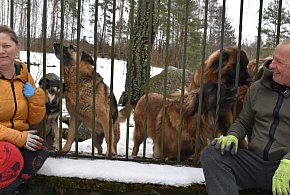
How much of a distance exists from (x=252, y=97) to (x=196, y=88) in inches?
48.5

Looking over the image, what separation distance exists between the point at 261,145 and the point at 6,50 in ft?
6.79

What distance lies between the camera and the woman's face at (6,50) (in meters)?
2.91

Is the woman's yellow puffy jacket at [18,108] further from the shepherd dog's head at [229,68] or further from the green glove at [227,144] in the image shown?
→ the shepherd dog's head at [229,68]

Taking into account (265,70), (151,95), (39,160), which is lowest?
(39,160)

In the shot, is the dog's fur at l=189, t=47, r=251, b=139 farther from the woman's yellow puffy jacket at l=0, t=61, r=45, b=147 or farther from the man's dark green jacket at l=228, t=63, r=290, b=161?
the woman's yellow puffy jacket at l=0, t=61, r=45, b=147

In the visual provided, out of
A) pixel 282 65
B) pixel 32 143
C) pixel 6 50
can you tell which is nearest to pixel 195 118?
pixel 282 65

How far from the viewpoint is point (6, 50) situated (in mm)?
2918

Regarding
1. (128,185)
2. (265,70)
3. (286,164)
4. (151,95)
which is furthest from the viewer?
(151,95)

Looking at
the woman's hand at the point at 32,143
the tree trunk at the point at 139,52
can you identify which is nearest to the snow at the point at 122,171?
the woman's hand at the point at 32,143

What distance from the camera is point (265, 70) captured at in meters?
2.85

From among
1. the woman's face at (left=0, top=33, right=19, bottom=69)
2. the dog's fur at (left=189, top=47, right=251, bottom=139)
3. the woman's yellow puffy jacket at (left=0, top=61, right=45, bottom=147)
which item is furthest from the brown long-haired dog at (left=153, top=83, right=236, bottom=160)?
the woman's face at (left=0, top=33, right=19, bottom=69)

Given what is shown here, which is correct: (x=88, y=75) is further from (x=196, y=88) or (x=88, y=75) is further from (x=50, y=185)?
(x=50, y=185)

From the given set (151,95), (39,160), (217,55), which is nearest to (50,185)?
(39,160)

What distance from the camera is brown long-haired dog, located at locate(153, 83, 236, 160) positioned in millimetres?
3734
